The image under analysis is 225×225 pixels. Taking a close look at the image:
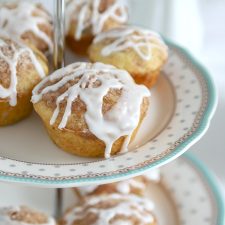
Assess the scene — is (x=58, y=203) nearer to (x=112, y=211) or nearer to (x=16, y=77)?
(x=112, y=211)

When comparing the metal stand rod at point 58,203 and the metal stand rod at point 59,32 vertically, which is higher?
the metal stand rod at point 59,32

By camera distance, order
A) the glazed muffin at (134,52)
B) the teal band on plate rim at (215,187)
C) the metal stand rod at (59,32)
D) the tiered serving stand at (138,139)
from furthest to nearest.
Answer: the teal band on plate rim at (215,187) → the glazed muffin at (134,52) → the metal stand rod at (59,32) → the tiered serving stand at (138,139)

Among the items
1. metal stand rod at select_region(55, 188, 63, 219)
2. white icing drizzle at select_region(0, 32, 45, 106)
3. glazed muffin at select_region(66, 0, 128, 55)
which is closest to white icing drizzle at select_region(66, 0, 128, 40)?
glazed muffin at select_region(66, 0, 128, 55)

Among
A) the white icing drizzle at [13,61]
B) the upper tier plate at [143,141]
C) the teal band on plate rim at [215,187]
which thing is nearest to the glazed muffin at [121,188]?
the teal band on plate rim at [215,187]

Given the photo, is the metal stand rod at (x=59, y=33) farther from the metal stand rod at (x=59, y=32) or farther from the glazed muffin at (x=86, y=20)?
the glazed muffin at (x=86, y=20)

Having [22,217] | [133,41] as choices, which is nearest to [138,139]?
[133,41]

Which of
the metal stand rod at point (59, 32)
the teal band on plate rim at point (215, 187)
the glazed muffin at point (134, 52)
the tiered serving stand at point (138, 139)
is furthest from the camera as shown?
the teal band on plate rim at point (215, 187)

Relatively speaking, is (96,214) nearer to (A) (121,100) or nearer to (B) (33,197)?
(B) (33,197)

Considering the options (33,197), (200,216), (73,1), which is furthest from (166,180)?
(73,1)
